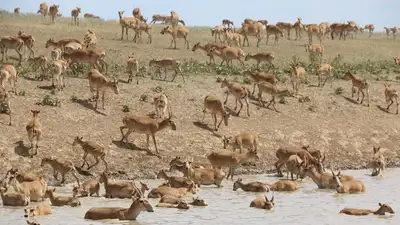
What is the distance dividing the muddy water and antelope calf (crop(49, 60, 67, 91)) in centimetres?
709

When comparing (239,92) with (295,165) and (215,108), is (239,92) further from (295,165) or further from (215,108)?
(295,165)

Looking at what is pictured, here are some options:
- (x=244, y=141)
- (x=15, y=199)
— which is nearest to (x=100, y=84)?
(x=244, y=141)

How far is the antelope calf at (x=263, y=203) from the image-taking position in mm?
19109

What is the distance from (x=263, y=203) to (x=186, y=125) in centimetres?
909

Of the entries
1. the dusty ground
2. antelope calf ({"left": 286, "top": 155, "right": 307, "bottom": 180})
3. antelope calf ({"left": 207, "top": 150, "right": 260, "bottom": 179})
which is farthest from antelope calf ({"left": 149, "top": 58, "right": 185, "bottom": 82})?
antelope calf ({"left": 286, "top": 155, "right": 307, "bottom": 180})

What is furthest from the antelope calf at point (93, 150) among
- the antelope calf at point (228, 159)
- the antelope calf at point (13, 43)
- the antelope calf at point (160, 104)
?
the antelope calf at point (13, 43)

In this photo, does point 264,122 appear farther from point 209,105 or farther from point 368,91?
point 368,91

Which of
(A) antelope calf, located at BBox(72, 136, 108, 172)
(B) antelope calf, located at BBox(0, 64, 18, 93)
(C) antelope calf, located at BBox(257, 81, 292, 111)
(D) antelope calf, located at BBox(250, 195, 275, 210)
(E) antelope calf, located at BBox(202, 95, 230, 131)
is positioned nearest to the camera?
(D) antelope calf, located at BBox(250, 195, 275, 210)

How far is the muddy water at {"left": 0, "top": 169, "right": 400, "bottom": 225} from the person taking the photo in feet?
57.7

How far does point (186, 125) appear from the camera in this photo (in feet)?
91.8

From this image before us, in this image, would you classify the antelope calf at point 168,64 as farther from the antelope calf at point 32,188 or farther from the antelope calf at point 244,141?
the antelope calf at point 32,188

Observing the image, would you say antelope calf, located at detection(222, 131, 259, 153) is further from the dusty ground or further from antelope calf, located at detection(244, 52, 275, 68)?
antelope calf, located at detection(244, 52, 275, 68)

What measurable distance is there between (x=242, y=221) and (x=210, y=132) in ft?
33.6

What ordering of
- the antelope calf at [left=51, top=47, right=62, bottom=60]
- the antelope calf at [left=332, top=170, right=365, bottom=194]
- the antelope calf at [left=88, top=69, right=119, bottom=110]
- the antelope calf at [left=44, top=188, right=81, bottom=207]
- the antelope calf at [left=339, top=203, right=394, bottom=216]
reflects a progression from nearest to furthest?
the antelope calf at [left=339, top=203, right=394, bottom=216]
the antelope calf at [left=44, top=188, right=81, bottom=207]
the antelope calf at [left=332, top=170, right=365, bottom=194]
the antelope calf at [left=88, top=69, right=119, bottom=110]
the antelope calf at [left=51, top=47, right=62, bottom=60]
